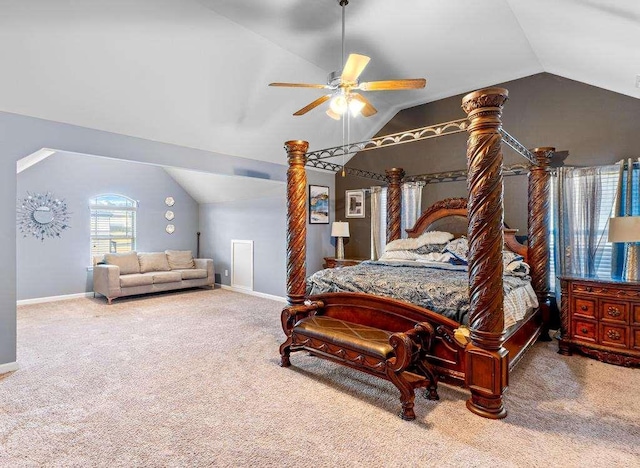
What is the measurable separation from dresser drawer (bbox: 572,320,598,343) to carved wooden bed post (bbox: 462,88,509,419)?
168 centimetres

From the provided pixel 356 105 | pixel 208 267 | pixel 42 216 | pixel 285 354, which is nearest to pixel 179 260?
pixel 208 267

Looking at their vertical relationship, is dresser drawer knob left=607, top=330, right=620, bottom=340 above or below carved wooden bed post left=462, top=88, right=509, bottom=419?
below

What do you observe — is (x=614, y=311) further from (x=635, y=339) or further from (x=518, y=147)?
(x=518, y=147)

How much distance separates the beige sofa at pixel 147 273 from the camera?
588cm

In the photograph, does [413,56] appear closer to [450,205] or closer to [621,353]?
[450,205]

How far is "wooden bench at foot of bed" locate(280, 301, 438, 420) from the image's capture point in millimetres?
2311

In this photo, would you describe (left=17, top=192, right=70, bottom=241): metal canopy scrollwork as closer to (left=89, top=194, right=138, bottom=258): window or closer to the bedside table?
(left=89, top=194, right=138, bottom=258): window

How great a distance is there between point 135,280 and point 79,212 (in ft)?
6.15

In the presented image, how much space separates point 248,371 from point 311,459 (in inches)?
52.4

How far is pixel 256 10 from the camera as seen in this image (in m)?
3.07

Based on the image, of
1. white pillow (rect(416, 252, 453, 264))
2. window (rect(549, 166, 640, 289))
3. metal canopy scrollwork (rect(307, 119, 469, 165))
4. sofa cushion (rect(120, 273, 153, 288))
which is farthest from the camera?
sofa cushion (rect(120, 273, 153, 288))

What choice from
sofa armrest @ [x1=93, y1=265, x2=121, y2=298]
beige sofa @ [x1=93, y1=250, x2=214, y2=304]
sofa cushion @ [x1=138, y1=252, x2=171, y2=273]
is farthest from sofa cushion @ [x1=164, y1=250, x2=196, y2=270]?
sofa armrest @ [x1=93, y1=265, x2=121, y2=298]

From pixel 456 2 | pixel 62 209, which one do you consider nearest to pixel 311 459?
pixel 456 2

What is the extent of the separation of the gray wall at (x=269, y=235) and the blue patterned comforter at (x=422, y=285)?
7.32 ft
